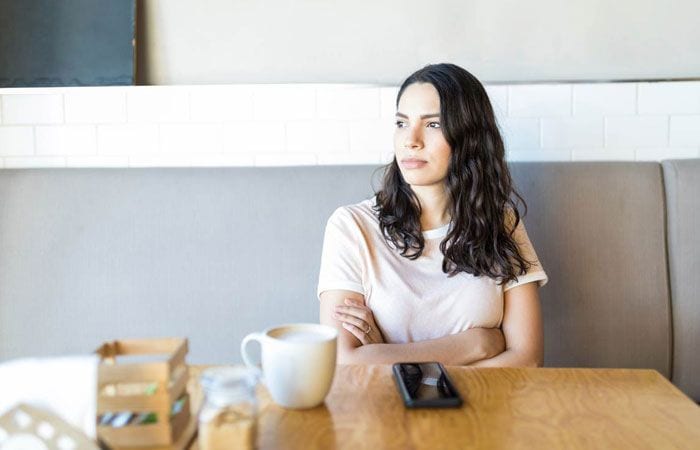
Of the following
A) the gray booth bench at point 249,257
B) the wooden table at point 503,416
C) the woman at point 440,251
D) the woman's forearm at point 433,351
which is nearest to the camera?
the wooden table at point 503,416

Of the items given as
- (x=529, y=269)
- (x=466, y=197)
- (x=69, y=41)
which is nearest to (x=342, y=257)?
(x=466, y=197)

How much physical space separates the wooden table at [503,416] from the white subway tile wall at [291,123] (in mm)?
1056

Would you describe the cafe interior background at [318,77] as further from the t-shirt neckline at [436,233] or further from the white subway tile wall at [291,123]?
the t-shirt neckline at [436,233]

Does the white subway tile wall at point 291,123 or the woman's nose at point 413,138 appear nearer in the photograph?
the woman's nose at point 413,138

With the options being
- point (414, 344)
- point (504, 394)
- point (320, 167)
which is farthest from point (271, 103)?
point (504, 394)

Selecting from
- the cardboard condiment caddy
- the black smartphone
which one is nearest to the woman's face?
the black smartphone

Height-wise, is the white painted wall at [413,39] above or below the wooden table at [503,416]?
above

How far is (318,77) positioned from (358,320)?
2.86 feet

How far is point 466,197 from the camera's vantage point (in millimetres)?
1554

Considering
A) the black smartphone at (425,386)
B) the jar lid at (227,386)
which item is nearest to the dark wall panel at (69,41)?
the black smartphone at (425,386)

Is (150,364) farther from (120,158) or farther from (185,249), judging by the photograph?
(120,158)

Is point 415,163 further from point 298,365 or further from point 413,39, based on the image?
point 298,365

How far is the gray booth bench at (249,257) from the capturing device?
1731mm

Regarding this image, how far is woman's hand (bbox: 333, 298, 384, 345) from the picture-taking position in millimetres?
1393
